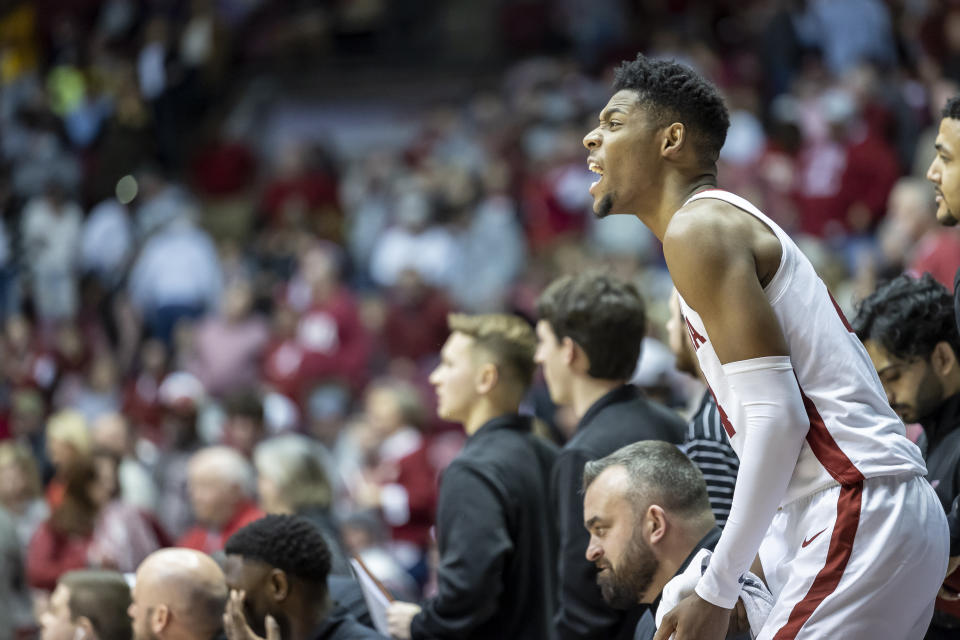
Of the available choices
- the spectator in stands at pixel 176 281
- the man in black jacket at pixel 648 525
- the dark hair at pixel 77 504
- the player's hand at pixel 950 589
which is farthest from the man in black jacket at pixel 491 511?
the spectator in stands at pixel 176 281

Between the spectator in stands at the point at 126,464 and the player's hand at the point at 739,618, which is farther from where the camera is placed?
the spectator in stands at the point at 126,464

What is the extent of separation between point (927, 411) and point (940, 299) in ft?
0.98

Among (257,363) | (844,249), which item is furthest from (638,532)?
(257,363)

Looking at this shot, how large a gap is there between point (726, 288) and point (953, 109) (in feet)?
3.61

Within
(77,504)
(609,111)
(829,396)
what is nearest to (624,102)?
(609,111)

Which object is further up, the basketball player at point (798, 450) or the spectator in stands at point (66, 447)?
the basketball player at point (798, 450)

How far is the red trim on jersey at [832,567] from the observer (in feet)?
8.30

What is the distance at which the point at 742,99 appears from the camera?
39.2 feet

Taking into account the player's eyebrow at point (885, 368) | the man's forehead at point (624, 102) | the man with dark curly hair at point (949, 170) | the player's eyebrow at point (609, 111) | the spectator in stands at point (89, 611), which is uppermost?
the man's forehead at point (624, 102)

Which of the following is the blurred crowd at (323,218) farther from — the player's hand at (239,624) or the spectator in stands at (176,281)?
the player's hand at (239,624)

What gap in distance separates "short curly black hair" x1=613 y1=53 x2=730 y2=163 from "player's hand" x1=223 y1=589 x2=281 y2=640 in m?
1.85

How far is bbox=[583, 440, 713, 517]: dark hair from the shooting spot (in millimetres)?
3115

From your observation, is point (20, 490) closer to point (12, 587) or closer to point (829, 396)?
point (12, 587)

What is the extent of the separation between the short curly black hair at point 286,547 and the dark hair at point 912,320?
1645 mm
